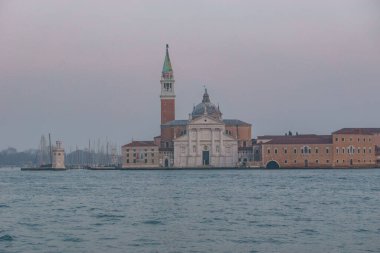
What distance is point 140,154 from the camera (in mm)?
80500

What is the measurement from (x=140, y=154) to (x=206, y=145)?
6611 mm

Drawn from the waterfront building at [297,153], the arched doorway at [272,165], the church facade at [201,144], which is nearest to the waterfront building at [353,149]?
the waterfront building at [297,153]

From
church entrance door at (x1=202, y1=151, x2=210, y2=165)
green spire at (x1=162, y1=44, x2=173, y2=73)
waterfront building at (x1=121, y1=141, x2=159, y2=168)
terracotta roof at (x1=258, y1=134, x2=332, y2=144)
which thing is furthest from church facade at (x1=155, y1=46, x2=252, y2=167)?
green spire at (x1=162, y1=44, x2=173, y2=73)

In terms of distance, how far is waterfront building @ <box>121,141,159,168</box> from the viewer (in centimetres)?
8000

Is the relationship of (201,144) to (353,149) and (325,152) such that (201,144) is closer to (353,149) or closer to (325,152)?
(325,152)

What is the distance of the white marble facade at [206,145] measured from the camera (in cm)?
7825

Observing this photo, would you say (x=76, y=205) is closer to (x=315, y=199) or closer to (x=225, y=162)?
(x=315, y=199)

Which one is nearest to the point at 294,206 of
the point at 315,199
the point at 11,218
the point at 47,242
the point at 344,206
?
the point at 344,206

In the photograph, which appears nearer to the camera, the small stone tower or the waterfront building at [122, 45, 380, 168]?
the waterfront building at [122, 45, 380, 168]

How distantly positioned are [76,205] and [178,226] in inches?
292

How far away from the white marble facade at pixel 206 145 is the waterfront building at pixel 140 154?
8.20 ft

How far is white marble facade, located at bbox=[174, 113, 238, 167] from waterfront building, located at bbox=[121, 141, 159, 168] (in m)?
2.50

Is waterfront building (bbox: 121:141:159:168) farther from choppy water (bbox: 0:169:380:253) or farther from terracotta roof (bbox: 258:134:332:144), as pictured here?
choppy water (bbox: 0:169:380:253)

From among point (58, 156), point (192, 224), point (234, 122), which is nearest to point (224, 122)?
point (234, 122)
